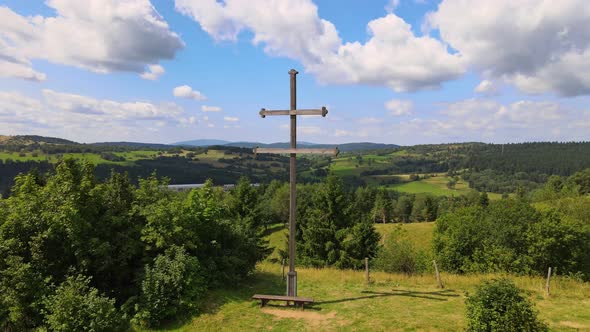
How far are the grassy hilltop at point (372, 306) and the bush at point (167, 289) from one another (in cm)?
59

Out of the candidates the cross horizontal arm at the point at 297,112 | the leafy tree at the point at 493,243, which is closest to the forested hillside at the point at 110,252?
the cross horizontal arm at the point at 297,112

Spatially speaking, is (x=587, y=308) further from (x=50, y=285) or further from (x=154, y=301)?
(x=50, y=285)

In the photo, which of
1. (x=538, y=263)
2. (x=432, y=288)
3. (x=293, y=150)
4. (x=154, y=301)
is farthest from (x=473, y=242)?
(x=154, y=301)

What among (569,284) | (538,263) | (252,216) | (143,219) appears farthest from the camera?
(252,216)

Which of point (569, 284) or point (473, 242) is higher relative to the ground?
point (569, 284)

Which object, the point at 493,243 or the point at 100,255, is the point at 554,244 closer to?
the point at 493,243

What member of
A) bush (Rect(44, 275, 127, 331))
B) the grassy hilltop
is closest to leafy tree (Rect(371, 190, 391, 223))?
the grassy hilltop

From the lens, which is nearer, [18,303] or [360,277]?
[18,303]

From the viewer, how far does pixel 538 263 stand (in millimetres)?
27500

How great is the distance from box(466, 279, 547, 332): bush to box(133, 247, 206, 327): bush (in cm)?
896

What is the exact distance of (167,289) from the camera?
11.3 metres

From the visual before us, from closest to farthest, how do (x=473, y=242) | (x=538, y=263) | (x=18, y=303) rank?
(x=18, y=303)
(x=538, y=263)
(x=473, y=242)

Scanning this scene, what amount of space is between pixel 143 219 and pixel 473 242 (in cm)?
2917

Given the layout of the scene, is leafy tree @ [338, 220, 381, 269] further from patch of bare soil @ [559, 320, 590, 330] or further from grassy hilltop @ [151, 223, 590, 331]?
patch of bare soil @ [559, 320, 590, 330]
